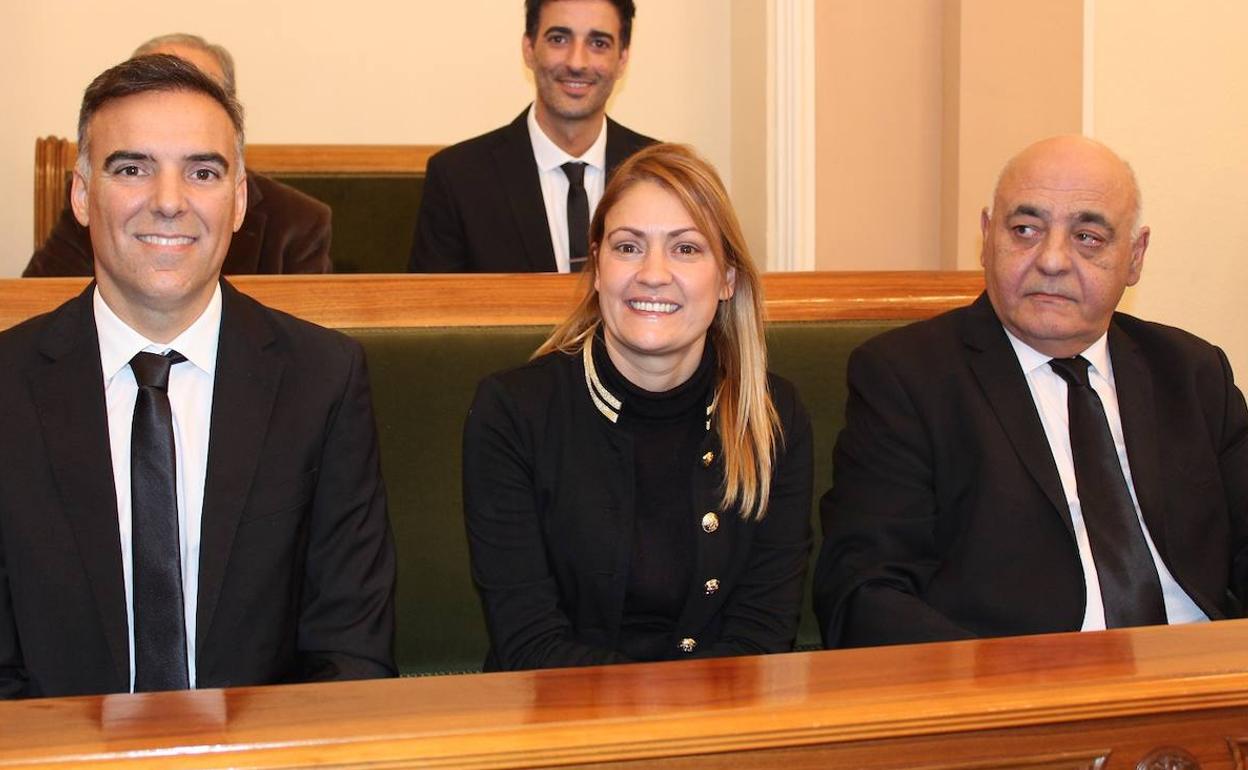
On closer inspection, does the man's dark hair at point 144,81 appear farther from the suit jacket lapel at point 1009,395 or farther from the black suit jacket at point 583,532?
the suit jacket lapel at point 1009,395

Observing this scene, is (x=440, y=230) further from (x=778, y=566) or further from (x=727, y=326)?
(x=778, y=566)

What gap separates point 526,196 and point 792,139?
934mm

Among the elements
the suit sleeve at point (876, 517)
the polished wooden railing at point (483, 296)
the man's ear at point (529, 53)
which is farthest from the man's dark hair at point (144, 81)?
the man's ear at point (529, 53)

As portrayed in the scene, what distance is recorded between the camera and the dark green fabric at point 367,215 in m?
4.46

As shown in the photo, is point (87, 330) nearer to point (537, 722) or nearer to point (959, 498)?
point (537, 722)

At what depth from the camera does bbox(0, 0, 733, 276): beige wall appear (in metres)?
4.67

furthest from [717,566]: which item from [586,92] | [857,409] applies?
[586,92]

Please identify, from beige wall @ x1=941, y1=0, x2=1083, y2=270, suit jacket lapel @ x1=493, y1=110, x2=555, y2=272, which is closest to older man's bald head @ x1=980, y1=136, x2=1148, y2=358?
beige wall @ x1=941, y1=0, x2=1083, y2=270

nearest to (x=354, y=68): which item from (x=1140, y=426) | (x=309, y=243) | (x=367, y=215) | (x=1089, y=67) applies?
(x=367, y=215)

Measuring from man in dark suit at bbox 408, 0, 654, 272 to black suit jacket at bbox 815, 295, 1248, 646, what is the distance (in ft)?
4.49

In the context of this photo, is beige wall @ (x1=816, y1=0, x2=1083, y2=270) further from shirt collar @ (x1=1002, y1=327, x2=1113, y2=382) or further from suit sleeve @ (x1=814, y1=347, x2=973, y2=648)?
suit sleeve @ (x1=814, y1=347, x2=973, y2=648)

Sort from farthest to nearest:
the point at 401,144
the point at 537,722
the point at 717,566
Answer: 1. the point at 401,144
2. the point at 717,566
3. the point at 537,722

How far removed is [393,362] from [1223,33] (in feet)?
6.54

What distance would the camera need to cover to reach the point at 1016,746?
49.4 inches
